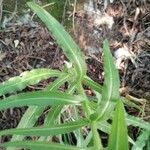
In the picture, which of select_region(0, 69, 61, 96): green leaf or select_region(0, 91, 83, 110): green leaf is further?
select_region(0, 69, 61, 96): green leaf

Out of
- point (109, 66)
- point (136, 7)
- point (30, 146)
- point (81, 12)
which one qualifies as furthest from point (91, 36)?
point (30, 146)

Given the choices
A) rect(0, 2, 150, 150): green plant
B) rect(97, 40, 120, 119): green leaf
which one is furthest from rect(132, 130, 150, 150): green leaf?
rect(97, 40, 120, 119): green leaf

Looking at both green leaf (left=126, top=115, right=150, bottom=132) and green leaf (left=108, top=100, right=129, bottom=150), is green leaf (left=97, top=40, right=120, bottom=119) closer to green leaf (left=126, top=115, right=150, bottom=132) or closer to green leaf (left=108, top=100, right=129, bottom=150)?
green leaf (left=108, top=100, right=129, bottom=150)

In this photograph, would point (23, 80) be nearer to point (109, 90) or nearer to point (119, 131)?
point (109, 90)

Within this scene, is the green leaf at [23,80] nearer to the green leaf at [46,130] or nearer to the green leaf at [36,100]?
the green leaf at [36,100]

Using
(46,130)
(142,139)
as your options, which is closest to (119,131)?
(46,130)
